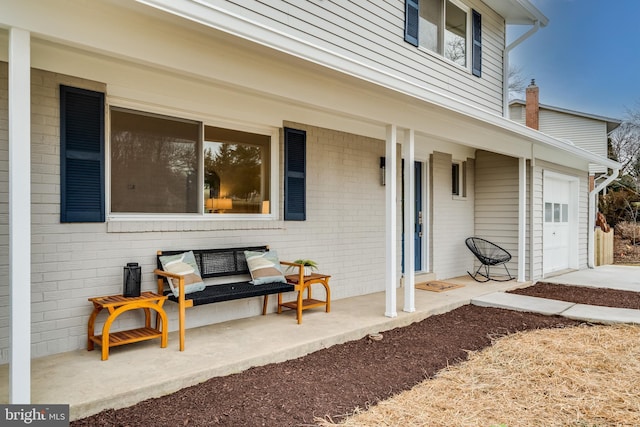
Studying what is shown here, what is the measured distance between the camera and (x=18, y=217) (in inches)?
93.0

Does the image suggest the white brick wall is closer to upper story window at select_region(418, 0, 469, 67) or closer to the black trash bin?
the black trash bin

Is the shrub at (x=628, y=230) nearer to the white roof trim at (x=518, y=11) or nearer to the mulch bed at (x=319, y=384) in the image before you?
the white roof trim at (x=518, y=11)

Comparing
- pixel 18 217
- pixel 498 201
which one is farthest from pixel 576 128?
pixel 18 217

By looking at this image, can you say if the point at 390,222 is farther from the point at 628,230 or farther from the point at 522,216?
the point at 628,230

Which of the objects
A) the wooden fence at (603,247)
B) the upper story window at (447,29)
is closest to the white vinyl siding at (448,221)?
the upper story window at (447,29)

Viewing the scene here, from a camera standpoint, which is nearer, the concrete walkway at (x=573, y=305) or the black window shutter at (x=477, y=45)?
the concrete walkway at (x=573, y=305)

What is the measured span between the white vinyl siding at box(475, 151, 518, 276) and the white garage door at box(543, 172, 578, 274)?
100 centimetres

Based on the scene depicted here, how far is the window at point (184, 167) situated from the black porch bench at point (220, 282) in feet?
1.53

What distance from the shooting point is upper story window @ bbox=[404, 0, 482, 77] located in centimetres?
630

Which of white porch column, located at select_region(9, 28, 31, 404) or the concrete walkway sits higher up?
white porch column, located at select_region(9, 28, 31, 404)

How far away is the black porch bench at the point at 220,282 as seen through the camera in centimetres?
365

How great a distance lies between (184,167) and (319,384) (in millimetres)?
2507

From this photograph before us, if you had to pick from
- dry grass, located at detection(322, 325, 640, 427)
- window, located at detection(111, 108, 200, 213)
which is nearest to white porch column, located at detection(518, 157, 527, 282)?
dry grass, located at detection(322, 325, 640, 427)

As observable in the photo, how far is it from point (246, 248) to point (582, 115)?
15554mm
